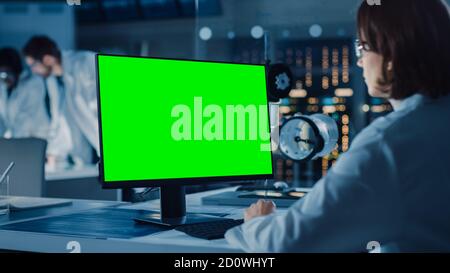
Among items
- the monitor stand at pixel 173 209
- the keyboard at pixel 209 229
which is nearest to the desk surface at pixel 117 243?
the keyboard at pixel 209 229

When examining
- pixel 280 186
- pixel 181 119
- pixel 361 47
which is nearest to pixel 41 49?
pixel 280 186

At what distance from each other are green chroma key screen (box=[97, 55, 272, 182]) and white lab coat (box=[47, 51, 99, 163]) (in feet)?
7.88

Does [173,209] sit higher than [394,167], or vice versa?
[394,167]

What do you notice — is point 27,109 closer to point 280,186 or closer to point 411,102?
point 280,186

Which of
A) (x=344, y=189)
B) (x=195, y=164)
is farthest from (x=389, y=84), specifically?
(x=195, y=164)

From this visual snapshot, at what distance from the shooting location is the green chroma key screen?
1.47 meters

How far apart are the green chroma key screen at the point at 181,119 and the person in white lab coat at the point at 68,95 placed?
240 centimetres

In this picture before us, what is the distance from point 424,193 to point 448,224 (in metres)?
0.10

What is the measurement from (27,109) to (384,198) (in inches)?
142

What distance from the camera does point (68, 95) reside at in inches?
158

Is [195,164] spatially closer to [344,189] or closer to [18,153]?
[344,189]

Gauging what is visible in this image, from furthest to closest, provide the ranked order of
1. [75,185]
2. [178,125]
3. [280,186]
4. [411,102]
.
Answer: [75,185] < [280,186] < [178,125] < [411,102]

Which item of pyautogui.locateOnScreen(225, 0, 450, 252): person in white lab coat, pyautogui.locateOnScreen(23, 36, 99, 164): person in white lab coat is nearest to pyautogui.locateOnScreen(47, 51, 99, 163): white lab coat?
pyautogui.locateOnScreen(23, 36, 99, 164): person in white lab coat

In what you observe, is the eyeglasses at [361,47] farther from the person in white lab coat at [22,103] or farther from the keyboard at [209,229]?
the person in white lab coat at [22,103]
